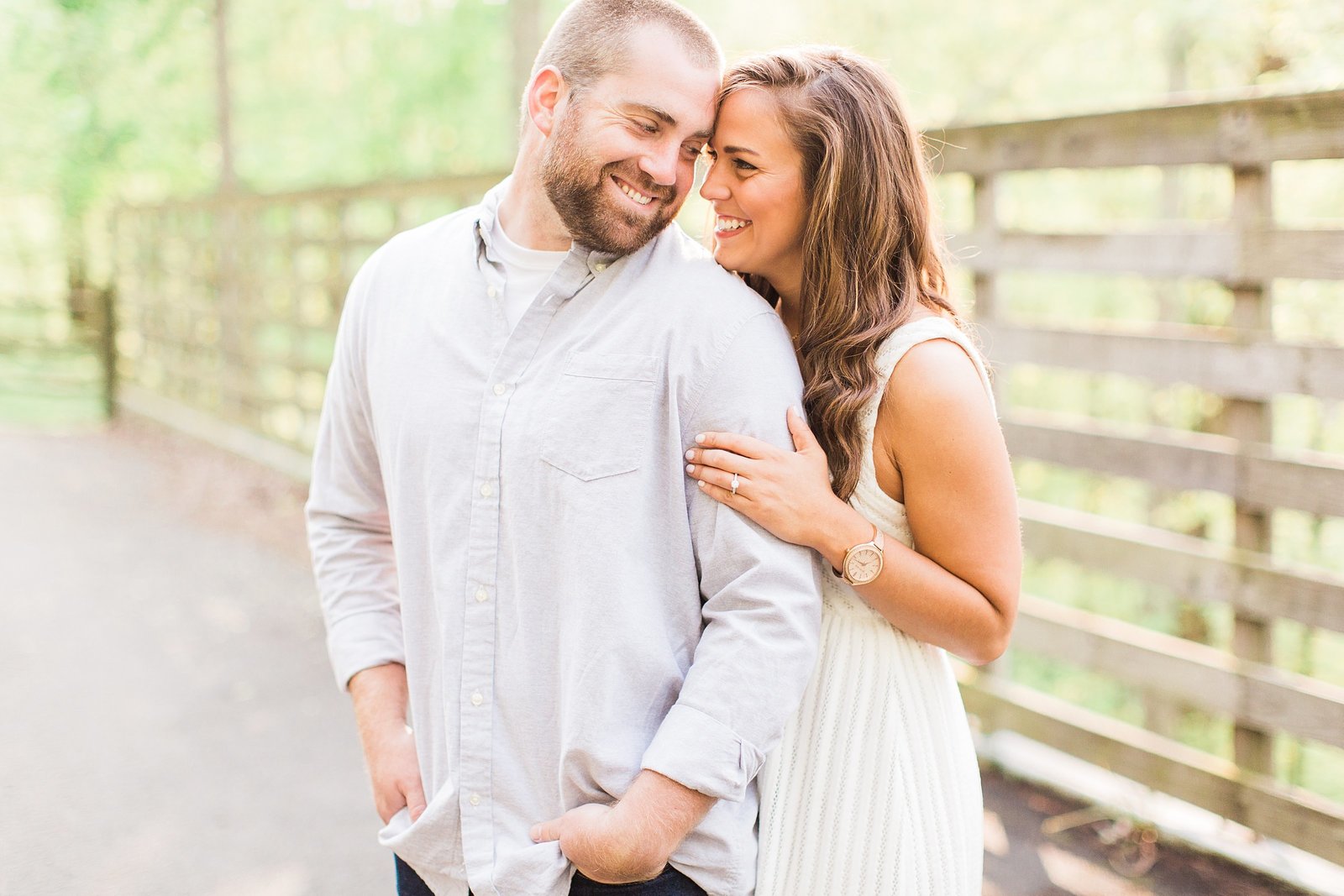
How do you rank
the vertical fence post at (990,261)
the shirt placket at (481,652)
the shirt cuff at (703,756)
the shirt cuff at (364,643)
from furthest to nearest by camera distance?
the vertical fence post at (990,261)
the shirt cuff at (364,643)
the shirt placket at (481,652)
the shirt cuff at (703,756)

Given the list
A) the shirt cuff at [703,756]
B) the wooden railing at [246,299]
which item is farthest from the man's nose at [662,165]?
the wooden railing at [246,299]

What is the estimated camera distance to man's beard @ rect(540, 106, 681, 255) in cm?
172

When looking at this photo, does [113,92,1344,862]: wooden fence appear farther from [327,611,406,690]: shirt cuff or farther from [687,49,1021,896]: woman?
[327,611,406,690]: shirt cuff

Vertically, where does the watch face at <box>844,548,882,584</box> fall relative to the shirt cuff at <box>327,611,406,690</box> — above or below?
above

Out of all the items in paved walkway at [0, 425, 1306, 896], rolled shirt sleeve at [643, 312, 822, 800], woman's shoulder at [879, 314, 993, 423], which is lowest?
paved walkway at [0, 425, 1306, 896]

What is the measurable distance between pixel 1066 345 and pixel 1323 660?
827cm

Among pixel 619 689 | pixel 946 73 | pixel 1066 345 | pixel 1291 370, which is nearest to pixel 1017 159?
pixel 1066 345

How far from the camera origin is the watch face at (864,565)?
1.70 metres

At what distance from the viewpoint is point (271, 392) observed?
9273mm

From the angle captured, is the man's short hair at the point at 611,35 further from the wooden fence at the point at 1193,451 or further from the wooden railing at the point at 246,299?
the wooden railing at the point at 246,299

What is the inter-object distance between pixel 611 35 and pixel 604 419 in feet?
1.99

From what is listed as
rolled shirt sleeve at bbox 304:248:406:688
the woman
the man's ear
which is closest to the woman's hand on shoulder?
the woman

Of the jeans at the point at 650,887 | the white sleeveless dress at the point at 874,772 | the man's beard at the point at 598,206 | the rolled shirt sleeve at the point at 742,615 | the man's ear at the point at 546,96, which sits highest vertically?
the man's ear at the point at 546,96

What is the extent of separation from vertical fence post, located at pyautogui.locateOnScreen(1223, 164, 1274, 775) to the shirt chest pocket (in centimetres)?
223
